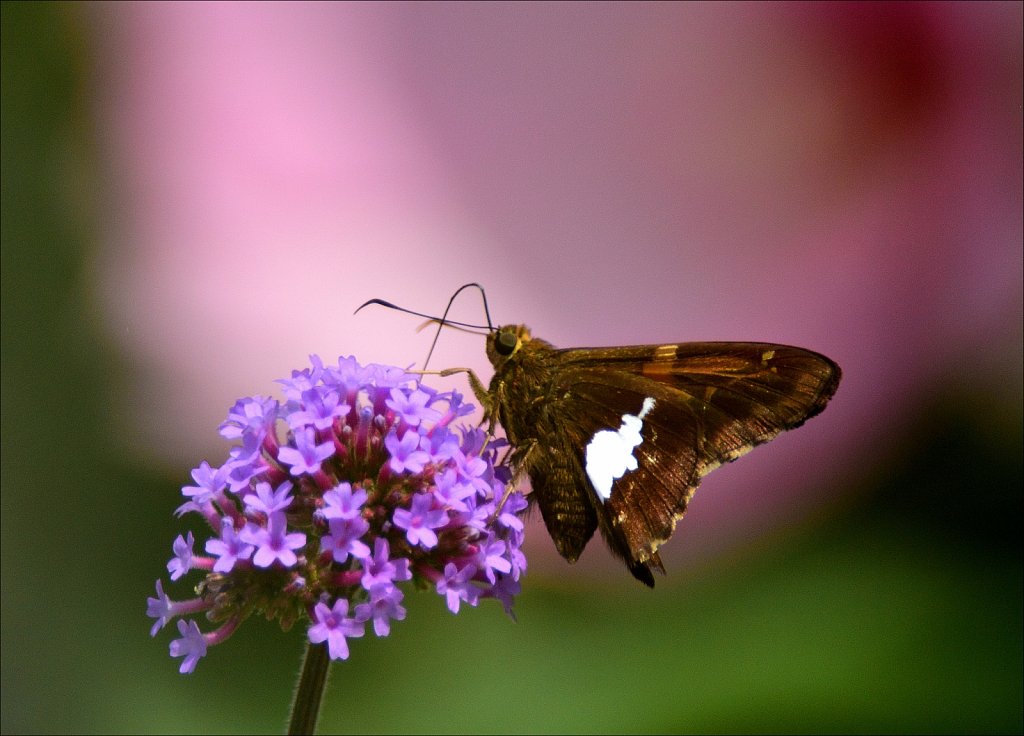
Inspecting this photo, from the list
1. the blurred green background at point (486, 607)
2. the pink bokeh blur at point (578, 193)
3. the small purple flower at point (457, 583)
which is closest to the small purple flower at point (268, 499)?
the small purple flower at point (457, 583)

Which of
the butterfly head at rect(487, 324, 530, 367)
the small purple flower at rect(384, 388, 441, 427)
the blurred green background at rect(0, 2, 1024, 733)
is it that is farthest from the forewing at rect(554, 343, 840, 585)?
the blurred green background at rect(0, 2, 1024, 733)

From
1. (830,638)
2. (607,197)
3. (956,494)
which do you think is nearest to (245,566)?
(830,638)

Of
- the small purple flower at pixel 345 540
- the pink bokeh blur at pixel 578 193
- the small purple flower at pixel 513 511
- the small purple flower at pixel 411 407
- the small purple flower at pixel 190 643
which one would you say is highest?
the pink bokeh blur at pixel 578 193

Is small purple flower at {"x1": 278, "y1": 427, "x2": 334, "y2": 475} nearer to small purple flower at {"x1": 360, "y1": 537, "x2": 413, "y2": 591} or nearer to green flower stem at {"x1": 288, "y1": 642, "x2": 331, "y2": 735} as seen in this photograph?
small purple flower at {"x1": 360, "y1": 537, "x2": 413, "y2": 591}

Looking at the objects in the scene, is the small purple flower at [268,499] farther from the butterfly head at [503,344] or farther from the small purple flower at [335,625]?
the butterfly head at [503,344]

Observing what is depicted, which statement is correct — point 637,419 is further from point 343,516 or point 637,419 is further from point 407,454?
point 343,516

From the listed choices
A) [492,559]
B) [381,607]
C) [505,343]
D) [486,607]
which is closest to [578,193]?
[486,607]

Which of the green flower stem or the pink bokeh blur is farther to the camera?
the pink bokeh blur
